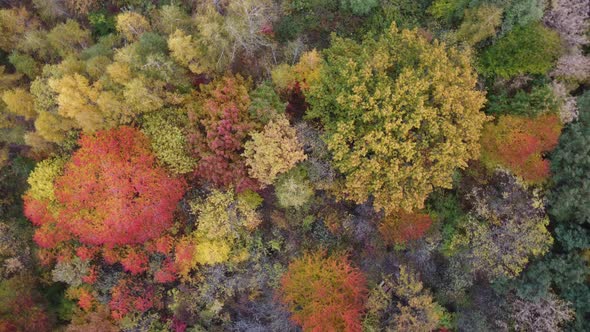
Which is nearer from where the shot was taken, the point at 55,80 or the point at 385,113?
the point at 385,113

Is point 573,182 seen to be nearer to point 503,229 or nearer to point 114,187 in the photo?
point 503,229

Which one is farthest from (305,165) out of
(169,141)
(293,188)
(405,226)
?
(169,141)

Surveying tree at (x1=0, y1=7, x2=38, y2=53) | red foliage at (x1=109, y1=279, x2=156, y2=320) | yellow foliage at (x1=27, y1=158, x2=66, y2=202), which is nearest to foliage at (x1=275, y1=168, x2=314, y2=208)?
red foliage at (x1=109, y1=279, x2=156, y2=320)

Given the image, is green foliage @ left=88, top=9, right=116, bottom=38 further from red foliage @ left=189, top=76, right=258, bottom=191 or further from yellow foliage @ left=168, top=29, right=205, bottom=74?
red foliage @ left=189, top=76, right=258, bottom=191

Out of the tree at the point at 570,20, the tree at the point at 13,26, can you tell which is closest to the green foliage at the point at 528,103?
the tree at the point at 570,20

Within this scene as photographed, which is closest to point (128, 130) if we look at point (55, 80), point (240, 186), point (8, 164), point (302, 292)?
point (55, 80)

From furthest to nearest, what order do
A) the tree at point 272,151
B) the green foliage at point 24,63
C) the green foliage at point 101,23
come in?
the green foliage at point 101,23, the green foliage at point 24,63, the tree at point 272,151

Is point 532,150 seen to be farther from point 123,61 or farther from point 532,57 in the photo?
point 123,61

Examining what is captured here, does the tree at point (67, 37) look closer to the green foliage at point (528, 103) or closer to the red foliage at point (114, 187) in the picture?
the red foliage at point (114, 187)
